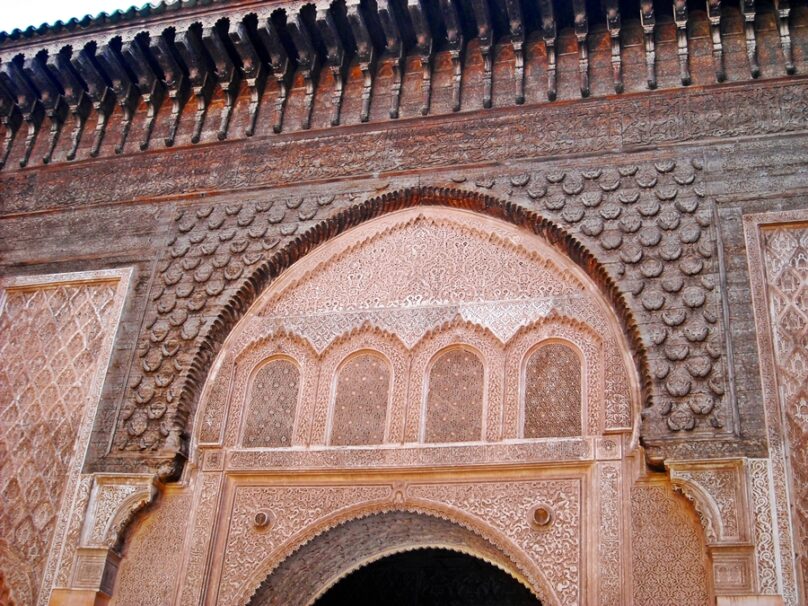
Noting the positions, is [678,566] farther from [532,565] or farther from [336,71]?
[336,71]

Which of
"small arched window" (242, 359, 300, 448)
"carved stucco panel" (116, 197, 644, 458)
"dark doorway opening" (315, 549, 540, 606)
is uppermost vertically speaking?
"carved stucco panel" (116, 197, 644, 458)

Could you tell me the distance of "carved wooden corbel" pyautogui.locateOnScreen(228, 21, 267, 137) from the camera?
607 centimetres

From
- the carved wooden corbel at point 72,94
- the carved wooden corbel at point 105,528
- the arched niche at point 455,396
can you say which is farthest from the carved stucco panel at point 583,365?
the carved wooden corbel at point 72,94

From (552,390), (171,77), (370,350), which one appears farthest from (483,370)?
(171,77)

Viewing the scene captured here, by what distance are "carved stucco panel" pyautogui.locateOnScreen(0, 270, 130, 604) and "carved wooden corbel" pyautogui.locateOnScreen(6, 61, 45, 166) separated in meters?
1.07

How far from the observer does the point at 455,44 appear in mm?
5914

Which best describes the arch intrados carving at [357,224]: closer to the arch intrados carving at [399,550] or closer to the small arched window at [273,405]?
the small arched window at [273,405]

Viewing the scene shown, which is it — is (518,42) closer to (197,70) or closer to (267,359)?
(197,70)

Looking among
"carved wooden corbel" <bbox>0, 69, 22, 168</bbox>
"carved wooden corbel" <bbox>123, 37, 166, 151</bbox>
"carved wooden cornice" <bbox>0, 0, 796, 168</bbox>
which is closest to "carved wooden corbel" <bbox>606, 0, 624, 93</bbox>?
"carved wooden cornice" <bbox>0, 0, 796, 168</bbox>

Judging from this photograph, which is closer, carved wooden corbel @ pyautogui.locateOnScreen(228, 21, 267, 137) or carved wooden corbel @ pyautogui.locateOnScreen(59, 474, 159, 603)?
carved wooden corbel @ pyautogui.locateOnScreen(59, 474, 159, 603)

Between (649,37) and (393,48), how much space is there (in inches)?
56.9

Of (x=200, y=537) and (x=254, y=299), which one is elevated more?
(x=254, y=299)

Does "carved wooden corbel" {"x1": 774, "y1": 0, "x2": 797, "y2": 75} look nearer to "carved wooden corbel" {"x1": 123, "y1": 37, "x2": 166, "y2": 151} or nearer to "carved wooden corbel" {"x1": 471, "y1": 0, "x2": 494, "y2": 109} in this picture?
"carved wooden corbel" {"x1": 471, "y1": 0, "x2": 494, "y2": 109}

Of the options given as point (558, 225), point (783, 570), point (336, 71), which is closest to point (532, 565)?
point (783, 570)
